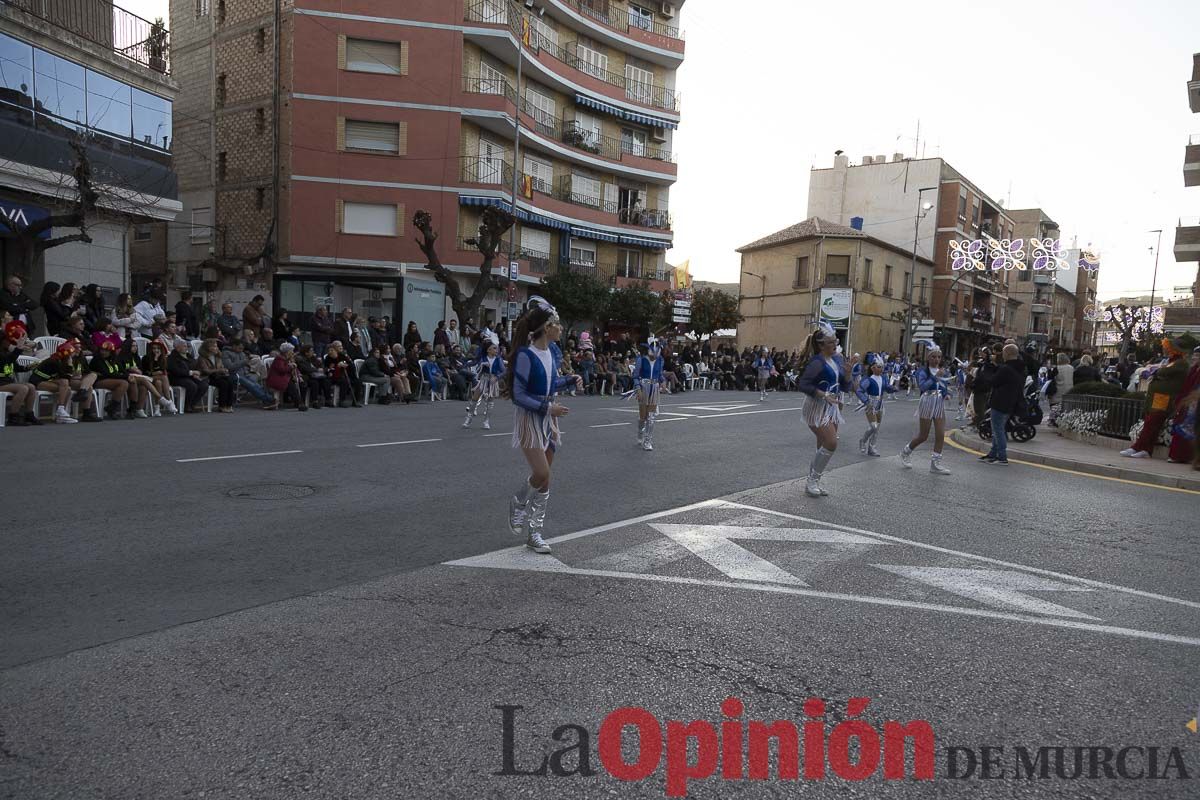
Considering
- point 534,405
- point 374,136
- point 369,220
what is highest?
point 374,136

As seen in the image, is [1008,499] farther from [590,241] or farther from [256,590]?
[590,241]

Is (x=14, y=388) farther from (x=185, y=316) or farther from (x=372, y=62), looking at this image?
(x=372, y=62)

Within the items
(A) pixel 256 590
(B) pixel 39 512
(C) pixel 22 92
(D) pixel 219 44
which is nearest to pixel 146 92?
(C) pixel 22 92

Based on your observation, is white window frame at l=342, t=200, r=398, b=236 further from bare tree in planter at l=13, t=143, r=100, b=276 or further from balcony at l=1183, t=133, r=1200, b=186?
balcony at l=1183, t=133, r=1200, b=186

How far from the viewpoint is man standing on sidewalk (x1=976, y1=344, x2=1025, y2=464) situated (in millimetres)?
12180

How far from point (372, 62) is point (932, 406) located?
27.7 metres

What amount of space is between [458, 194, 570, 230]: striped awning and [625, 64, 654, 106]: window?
9.76m

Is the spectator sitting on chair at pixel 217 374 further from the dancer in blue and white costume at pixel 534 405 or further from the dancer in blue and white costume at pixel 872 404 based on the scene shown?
the dancer in blue and white costume at pixel 872 404

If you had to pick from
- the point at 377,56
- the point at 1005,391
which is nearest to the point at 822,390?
the point at 1005,391

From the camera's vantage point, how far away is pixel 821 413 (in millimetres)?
9320

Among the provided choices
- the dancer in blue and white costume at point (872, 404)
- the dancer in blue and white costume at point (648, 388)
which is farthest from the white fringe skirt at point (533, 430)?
the dancer in blue and white costume at point (872, 404)

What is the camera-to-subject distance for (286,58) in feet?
102

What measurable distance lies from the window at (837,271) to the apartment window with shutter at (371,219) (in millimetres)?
30627

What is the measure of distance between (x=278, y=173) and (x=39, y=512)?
28.0 metres
